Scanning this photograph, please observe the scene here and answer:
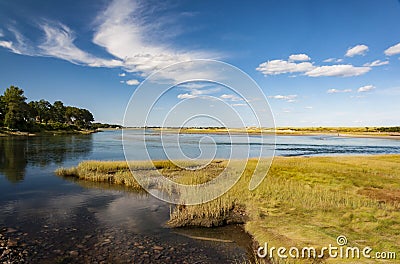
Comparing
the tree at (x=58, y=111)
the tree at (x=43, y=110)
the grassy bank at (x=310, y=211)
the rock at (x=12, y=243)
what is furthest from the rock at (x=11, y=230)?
the tree at (x=58, y=111)

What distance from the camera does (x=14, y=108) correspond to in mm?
90000

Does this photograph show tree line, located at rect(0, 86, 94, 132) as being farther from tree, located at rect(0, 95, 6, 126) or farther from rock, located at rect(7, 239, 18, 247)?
rock, located at rect(7, 239, 18, 247)

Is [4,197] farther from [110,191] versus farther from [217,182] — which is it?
[217,182]

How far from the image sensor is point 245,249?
11.5 meters

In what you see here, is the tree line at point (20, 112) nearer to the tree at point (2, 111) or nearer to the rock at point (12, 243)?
the tree at point (2, 111)

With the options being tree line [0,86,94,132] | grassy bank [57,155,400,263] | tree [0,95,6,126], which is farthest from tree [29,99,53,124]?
grassy bank [57,155,400,263]

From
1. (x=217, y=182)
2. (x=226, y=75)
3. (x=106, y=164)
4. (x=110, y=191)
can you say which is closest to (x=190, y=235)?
(x=226, y=75)

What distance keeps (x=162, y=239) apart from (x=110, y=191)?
1039cm

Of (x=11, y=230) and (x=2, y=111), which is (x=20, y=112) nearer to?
(x=2, y=111)

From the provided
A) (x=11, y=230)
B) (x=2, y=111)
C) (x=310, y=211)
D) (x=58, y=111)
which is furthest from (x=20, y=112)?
(x=310, y=211)

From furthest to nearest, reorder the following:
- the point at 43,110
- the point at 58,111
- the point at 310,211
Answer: the point at 58,111 < the point at 43,110 < the point at 310,211

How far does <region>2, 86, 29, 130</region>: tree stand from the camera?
8981 cm

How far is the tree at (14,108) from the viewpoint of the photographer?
295 feet

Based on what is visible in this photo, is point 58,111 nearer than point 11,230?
No
